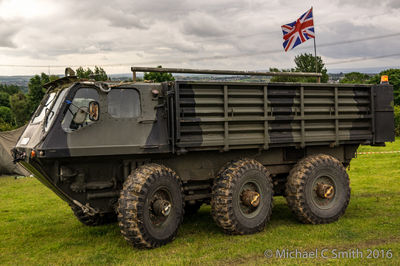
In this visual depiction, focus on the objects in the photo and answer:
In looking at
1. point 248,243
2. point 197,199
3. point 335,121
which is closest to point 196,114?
point 197,199

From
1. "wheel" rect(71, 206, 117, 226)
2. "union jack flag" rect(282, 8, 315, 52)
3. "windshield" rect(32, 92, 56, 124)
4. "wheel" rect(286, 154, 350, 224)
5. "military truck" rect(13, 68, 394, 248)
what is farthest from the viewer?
"union jack flag" rect(282, 8, 315, 52)

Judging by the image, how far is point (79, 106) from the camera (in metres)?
6.80

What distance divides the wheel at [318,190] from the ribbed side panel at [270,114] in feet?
1.48

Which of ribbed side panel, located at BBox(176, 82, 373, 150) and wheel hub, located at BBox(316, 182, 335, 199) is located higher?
ribbed side panel, located at BBox(176, 82, 373, 150)

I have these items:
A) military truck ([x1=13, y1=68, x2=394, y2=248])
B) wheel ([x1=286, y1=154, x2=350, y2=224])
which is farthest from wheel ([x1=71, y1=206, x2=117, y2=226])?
wheel ([x1=286, y1=154, x2=350, y2=224])

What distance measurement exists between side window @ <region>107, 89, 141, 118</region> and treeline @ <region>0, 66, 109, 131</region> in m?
14.5

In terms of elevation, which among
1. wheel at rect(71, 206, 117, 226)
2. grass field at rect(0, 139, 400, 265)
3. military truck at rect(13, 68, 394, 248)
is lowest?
grass field at rect(0, 139, 400, 265)

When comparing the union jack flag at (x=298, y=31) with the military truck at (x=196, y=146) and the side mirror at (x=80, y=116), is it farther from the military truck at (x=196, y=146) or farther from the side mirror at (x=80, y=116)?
the side mirror at (x=80, y=116)

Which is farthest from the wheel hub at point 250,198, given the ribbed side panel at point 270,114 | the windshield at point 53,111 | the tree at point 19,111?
the tree at point 19,111

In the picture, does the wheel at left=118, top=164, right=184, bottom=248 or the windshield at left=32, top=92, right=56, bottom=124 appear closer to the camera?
the wheel at left=118, top=164, right=184, bottom=248

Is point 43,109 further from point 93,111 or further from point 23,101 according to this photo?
point 23,101

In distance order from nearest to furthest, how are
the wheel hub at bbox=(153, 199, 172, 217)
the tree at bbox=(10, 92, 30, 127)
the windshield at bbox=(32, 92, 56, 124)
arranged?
the wheel hub at bbox=(153, 199, 172, 217)
the windshield at bbox=(32, 92, 56, 124)
the tree at bbox=(10, 92, 30, 127)

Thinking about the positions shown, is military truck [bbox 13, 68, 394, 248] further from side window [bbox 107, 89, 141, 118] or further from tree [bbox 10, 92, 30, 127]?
tree [bbox 10, 92, 30, 127]

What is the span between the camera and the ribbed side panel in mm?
7289
